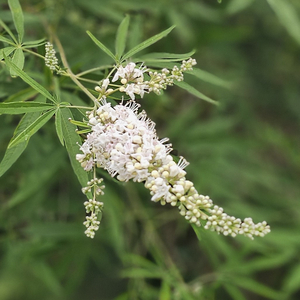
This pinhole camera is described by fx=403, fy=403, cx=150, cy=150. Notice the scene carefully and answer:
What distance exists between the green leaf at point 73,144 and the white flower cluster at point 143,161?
0.05m

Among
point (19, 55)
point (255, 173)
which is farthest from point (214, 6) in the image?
point (19, 55)

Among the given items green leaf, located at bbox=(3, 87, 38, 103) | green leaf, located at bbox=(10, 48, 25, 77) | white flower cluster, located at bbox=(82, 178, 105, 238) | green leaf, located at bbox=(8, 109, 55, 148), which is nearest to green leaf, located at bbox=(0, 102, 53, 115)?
green leaf, located at bbox=(8, 109, 55, 148)

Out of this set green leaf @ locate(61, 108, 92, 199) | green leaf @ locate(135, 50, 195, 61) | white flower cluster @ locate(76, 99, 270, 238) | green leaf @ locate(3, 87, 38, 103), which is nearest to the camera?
white flower cluster @ locate(76, 99, 270, 238)

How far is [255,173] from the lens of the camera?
3355 mm

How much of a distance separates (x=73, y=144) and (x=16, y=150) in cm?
19

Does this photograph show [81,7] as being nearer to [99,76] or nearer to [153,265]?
[99,76]

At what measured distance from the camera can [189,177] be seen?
10.0ft

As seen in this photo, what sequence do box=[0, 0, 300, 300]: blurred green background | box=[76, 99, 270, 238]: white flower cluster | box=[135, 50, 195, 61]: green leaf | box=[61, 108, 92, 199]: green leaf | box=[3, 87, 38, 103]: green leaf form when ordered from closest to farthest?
box=[76, 99, 270, 238]: white flower cluster, box=[61, 108, 92, 199]: green leaf, box=[135, 50, 195, 61]: green leaf, box=[3, 87, 38, 103]: green leaf, box=[0, 0, 300, 300]: blurred green background

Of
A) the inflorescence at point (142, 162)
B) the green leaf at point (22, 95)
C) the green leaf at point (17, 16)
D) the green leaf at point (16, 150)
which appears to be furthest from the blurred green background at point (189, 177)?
the inflorescence at point (142, 162)

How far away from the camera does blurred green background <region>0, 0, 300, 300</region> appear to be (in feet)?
7.52

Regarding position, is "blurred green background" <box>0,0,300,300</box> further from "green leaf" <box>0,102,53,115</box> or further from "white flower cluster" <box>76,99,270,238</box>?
"white flower cluster" <box>76,99,270,238</box>

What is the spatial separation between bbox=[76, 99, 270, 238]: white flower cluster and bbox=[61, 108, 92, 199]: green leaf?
54mm

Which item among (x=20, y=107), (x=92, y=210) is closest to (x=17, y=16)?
(x=20, y=107)

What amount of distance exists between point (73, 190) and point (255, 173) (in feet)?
4.99
